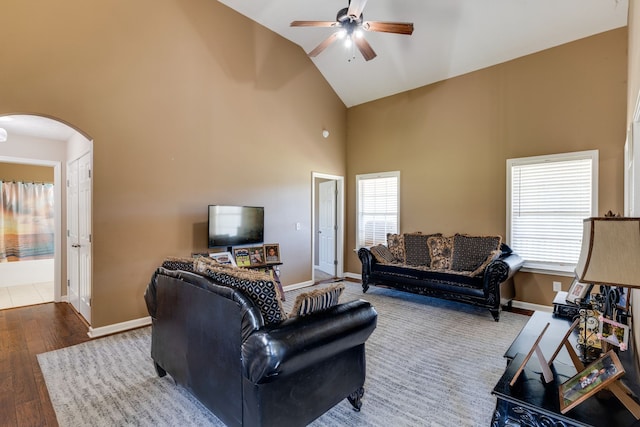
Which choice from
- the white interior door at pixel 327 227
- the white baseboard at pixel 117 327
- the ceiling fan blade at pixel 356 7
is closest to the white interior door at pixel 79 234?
the white baseboard at pixel 117 327

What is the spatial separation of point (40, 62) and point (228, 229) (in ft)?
8.55

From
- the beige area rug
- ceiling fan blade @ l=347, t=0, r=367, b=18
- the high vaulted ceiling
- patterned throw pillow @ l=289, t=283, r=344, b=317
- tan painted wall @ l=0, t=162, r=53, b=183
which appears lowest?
the beige area rug

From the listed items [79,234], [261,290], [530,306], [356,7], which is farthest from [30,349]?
[530,306]

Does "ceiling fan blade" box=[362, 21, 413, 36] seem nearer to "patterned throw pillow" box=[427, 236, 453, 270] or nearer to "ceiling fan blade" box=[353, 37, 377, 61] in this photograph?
"ceiling fan blade" box=[353, 37, 377, 61]

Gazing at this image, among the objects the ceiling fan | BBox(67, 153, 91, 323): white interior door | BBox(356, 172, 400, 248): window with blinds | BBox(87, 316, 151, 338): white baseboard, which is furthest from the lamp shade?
BBox(356, 172, 400, 248): window with blinds

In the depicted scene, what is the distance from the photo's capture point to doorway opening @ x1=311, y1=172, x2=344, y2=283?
6504mm

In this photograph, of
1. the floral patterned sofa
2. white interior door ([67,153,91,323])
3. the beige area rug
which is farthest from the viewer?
the floral patterned sofa

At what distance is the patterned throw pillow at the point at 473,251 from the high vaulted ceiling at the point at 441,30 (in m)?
2.65

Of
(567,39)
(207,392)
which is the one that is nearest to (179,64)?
(207,392)

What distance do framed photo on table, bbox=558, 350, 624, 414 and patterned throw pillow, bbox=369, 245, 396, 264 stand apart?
12.4 feet

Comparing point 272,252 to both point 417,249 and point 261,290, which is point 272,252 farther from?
point 261,290

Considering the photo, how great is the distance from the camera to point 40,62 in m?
3.01

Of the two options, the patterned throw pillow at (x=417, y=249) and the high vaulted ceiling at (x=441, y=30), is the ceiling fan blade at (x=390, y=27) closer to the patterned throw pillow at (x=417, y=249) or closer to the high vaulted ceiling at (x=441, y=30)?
the high vaulted ceiling at (x=441, y=30)

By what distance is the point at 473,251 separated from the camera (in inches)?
177
